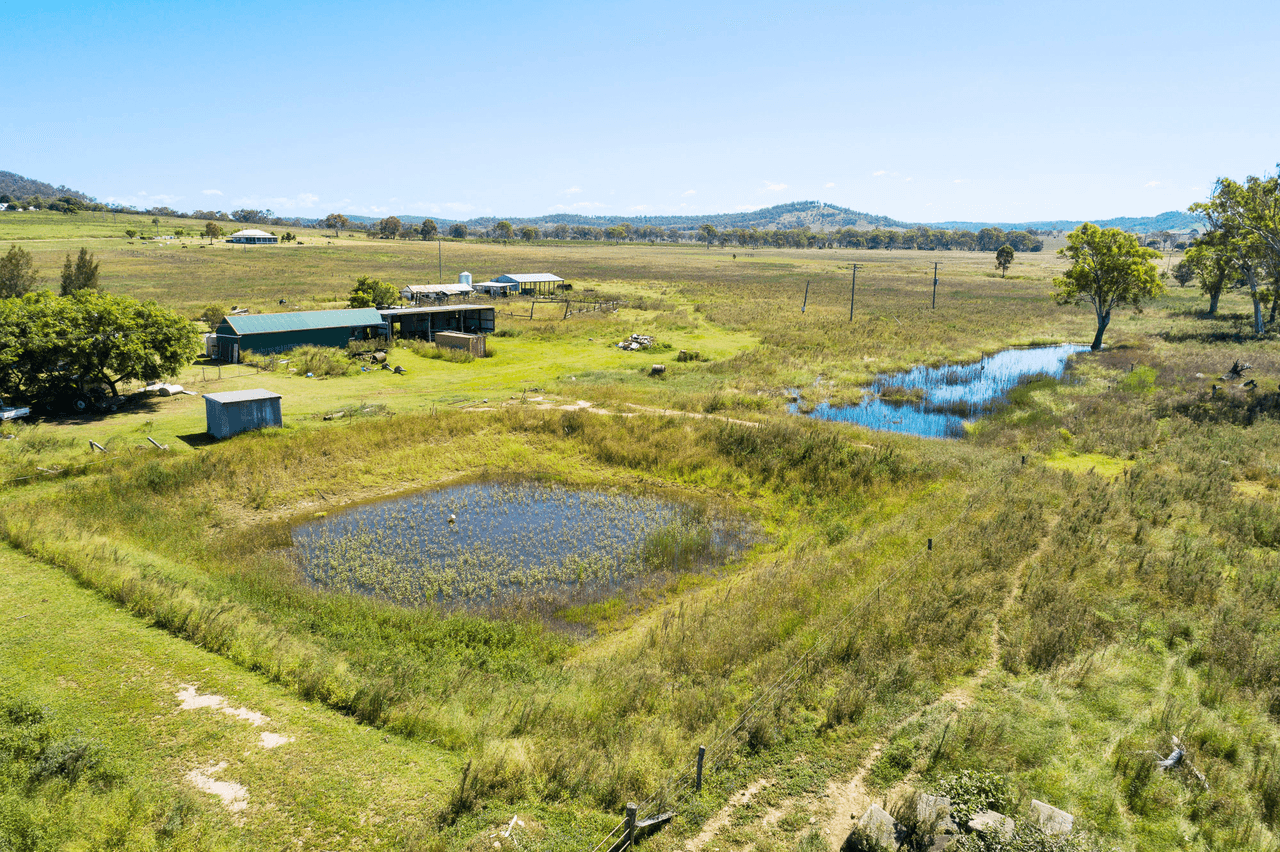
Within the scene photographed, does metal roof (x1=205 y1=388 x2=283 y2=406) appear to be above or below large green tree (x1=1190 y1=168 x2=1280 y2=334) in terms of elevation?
below

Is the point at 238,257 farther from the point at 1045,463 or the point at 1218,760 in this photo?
Result: the point at 1218,760

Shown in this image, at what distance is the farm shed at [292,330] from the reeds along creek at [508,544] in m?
23.3

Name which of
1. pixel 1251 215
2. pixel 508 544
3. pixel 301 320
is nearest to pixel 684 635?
pixel 508 544

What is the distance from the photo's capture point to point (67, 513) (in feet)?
64.1

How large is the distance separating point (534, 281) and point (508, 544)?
65692mm

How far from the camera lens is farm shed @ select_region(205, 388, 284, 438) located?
26141 millimetres

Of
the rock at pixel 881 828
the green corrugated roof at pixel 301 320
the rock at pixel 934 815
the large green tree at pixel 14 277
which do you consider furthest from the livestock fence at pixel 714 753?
the large green tree at pixel 14 277

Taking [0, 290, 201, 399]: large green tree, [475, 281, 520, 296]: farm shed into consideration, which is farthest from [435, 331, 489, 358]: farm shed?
[475, 281, 520, 296]: farm shed

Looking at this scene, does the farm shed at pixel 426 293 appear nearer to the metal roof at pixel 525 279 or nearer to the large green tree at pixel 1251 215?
the metal roof at pixel 525 279

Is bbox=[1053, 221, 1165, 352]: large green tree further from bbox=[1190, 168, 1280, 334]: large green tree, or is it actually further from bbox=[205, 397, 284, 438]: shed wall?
bbox=[205, 397, 284, 438]: shed wall

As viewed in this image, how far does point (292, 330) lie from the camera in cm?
4181

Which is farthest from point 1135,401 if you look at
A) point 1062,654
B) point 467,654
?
point 467,654

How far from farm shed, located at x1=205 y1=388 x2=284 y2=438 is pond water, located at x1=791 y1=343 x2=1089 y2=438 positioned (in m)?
25.2

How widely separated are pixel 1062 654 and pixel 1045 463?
14860 mm
